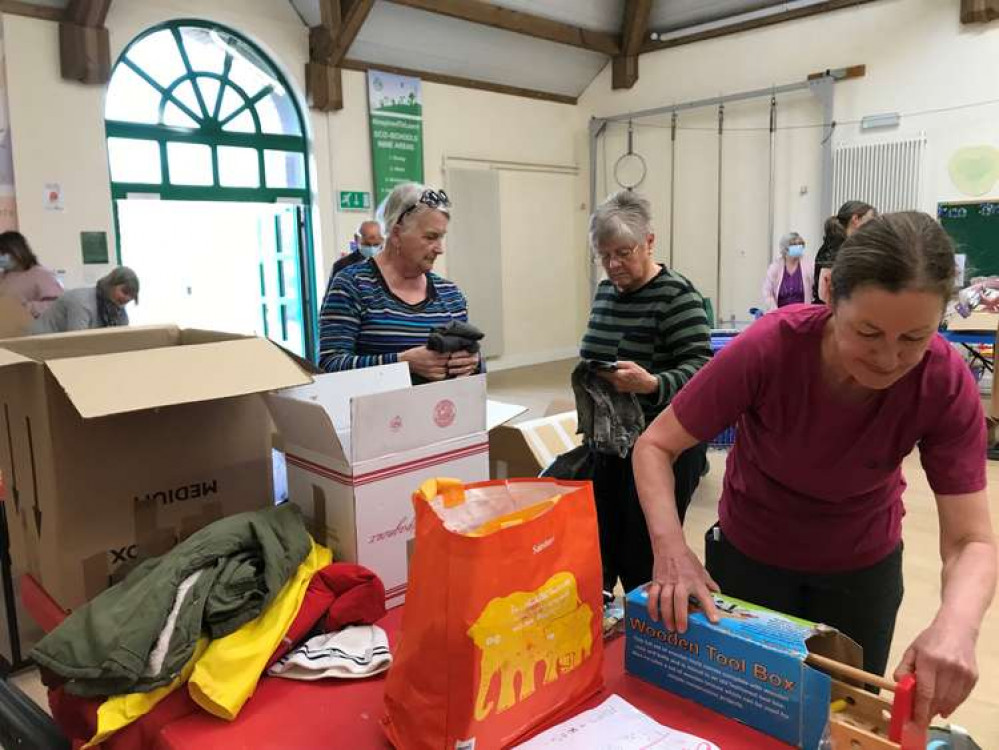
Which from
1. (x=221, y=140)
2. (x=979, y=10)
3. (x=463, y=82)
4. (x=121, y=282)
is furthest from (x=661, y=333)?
(x=463, y=82)

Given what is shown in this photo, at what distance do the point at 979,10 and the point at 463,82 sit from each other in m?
4.64

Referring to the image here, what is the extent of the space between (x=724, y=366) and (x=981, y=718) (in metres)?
1.66

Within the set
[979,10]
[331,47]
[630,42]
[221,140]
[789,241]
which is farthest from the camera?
[630,42]

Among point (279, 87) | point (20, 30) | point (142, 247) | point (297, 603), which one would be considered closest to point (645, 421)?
point (297, 603)

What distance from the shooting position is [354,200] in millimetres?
7035

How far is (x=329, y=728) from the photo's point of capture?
100cm

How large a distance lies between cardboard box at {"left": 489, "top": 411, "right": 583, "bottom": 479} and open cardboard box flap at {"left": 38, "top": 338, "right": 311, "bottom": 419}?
1204 millimetres

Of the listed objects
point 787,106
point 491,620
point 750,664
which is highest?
point 787,106

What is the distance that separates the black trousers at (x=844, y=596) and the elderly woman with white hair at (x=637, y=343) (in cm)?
43

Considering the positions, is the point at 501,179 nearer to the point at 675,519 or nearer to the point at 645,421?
the point at 645,421

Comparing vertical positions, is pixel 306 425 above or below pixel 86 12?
below

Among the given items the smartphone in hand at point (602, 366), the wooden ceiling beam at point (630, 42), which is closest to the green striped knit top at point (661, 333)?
the smartphone in hand at point (602, 366)

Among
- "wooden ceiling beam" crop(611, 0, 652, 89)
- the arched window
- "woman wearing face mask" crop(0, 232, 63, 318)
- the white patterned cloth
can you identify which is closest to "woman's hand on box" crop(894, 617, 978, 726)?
the white patterned cloth

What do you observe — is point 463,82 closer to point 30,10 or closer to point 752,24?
point 752,24
